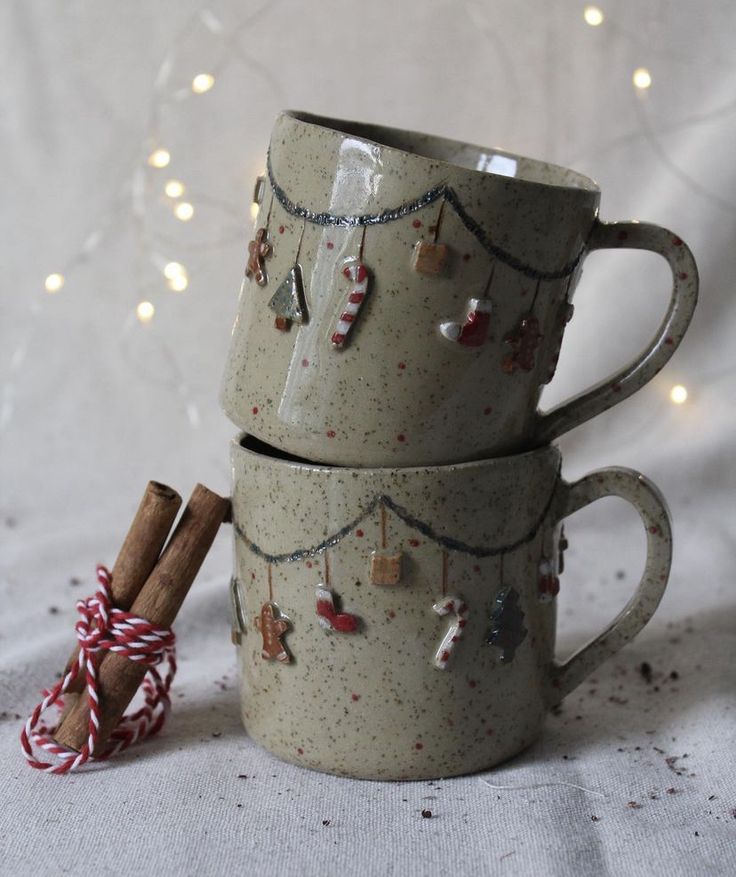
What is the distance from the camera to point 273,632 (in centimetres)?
100

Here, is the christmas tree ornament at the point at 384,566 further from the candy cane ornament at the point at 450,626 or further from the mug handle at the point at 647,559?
the mug handle at the point at 647,559

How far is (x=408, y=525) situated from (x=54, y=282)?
0.87 meters

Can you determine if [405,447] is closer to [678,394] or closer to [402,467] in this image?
[402,467]

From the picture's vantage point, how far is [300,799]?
38.2 inches

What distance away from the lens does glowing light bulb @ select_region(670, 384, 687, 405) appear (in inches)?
63.1

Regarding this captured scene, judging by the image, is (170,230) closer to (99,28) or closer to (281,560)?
(99,28)

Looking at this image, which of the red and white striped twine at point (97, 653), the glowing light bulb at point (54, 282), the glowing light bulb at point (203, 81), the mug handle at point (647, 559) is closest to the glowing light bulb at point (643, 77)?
Answer: the glowing light bulb at point (203, 81)

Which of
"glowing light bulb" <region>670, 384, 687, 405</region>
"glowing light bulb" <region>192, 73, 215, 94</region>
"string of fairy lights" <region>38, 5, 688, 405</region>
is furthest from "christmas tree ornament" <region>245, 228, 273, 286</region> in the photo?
"glowing light bulb" <region>670, 384, 687, 405</region>

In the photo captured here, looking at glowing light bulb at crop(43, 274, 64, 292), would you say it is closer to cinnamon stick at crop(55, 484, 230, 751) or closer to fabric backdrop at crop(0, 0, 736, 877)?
fabric backdrop at crop(0, 0, 736, 877)

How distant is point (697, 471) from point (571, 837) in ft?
2.53

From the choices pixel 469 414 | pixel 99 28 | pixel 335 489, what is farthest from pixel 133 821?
pixel 99 28

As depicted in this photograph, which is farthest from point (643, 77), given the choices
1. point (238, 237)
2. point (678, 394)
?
point (238, 237)

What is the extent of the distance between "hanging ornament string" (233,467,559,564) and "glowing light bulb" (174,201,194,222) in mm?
728

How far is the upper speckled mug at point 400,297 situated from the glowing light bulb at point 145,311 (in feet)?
2.13
